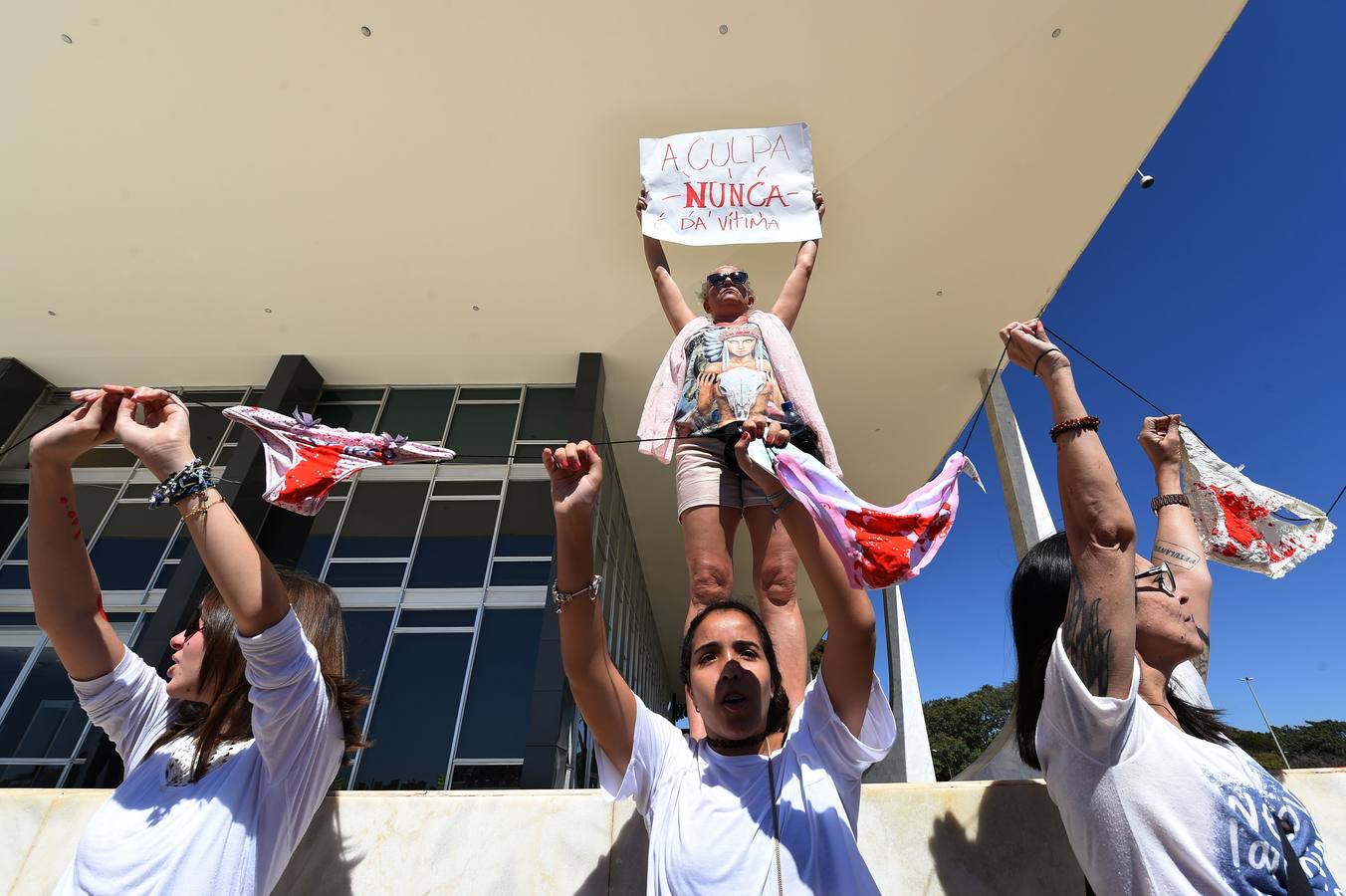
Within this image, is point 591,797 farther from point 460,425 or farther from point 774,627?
point 460,425

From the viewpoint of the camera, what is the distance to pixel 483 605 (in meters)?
7.34

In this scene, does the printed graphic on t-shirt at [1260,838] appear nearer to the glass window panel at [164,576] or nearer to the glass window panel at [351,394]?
the glass window panel at [351,394]

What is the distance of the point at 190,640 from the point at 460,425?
7060 millimetres

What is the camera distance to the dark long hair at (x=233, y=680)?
1.64 m

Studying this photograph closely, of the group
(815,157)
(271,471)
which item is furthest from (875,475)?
(271,471)

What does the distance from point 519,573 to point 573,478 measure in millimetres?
6278

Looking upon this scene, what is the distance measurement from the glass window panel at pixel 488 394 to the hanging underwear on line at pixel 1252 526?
767 centimetres

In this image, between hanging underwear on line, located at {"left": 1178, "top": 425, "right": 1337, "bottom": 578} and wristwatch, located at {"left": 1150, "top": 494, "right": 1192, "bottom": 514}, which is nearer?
wristwatch, located at {"left": 1150, "top": 494, "right": 1192, "bottom": 514}

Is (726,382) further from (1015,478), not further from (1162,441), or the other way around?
(1015,478)

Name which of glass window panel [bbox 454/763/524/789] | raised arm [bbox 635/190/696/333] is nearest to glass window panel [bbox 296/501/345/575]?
glass window panel [bbox 454/763/524/789]

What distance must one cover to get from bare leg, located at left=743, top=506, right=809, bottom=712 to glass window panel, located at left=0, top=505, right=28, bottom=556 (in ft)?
35.2

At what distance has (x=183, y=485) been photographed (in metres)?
1.49

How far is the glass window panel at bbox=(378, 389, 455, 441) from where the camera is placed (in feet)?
28.3

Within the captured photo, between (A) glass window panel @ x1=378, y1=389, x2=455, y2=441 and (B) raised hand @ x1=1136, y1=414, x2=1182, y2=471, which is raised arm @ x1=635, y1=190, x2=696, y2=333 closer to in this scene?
(B) raised hand @ x1=1136, y1=414, x2=1182, y2=471
